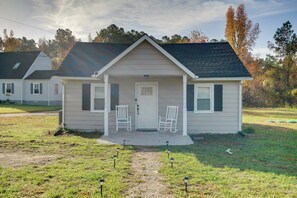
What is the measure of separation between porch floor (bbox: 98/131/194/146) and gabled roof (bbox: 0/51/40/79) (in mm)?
23669

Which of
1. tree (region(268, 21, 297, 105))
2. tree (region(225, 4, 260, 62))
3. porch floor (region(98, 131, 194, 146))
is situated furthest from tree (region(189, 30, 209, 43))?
porch floor (region(98, 131, 194, 146))

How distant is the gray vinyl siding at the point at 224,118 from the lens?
11.7 metres

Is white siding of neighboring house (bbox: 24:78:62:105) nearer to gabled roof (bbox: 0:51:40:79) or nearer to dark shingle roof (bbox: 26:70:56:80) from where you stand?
dark shingle roof (bbox: 26:70:56:80)

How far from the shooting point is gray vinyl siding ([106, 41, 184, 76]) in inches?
391

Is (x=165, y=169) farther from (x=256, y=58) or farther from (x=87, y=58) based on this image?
(x=256, y=58)

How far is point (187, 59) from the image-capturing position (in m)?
13.0

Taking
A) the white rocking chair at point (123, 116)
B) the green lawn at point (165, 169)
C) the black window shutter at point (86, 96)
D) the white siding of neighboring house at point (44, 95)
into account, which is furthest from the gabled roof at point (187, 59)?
the white siding of neighboring house at point (44, 95)

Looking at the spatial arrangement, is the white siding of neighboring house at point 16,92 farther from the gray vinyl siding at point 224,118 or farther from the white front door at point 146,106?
the gray vinyl siding at point 224,118

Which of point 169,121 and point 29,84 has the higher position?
point 29,84

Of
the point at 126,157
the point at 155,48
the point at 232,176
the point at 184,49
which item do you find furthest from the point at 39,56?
the point at 232,176

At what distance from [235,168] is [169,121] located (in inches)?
Answer: 212

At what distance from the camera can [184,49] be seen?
13914mm

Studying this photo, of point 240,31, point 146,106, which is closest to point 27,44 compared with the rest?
point 240,31

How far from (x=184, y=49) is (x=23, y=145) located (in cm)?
930
